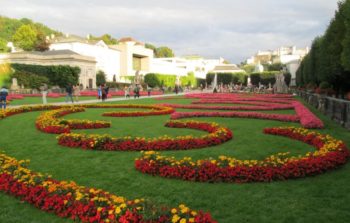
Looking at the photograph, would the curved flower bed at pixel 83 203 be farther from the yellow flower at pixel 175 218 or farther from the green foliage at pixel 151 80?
the green foliage at pixel 151 80

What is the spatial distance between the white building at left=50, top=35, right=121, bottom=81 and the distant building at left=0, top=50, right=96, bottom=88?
5423mm

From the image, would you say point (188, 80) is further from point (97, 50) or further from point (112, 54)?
point (97, 50)

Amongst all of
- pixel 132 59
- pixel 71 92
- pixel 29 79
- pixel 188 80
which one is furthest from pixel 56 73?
pixel 188 80

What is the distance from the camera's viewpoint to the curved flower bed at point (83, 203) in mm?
3490

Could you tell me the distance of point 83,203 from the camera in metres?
3.99

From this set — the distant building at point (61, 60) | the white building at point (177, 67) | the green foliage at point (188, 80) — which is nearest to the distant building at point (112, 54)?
the white building at point (177, 67)

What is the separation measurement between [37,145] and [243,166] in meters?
5.20

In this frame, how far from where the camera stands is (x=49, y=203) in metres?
4.17

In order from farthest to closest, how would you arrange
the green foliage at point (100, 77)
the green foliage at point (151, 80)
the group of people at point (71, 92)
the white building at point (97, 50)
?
the green foliage at point (151, 80), the white building at point (97, 50), the green foliage at point (100, 77), the group of people at point (71, 92)

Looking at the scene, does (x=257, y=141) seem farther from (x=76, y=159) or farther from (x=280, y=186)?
(x=76, y=159)

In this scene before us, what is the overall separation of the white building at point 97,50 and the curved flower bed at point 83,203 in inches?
2396

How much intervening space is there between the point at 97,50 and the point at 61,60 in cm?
1314

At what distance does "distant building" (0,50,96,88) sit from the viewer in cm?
5338

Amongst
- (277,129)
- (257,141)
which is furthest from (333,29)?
(257,141)
